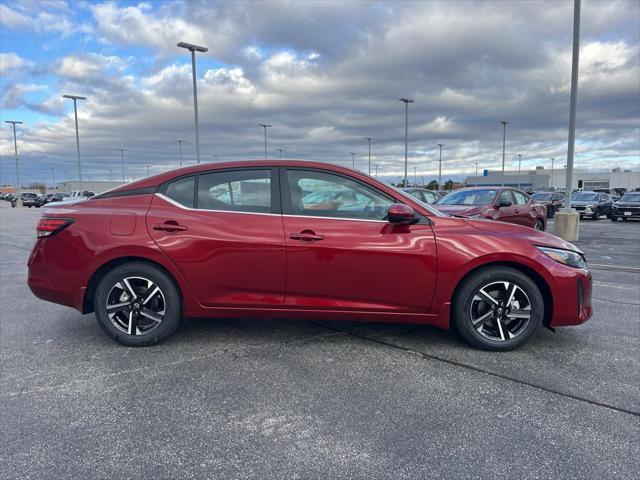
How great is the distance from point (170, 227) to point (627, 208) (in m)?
25.2

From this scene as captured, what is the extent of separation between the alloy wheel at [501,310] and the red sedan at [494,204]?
21.7 feet

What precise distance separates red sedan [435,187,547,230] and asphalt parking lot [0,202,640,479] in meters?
6.43

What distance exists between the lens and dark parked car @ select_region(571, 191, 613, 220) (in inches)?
974

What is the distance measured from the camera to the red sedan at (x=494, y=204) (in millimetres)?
10875

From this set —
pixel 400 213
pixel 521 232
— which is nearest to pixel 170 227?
pixel 400 213

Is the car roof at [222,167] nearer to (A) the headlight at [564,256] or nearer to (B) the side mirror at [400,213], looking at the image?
(B) the side mirror at [400,213]

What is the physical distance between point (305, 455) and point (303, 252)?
170 cm

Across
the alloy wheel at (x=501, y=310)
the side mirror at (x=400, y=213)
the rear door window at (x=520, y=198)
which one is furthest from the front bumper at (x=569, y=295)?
the rear door window at (x=520, y=198)

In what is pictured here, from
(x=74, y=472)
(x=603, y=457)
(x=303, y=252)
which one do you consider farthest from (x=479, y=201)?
(x=74, y=472)

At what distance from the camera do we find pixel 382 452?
2.50m

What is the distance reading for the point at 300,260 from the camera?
Result: 3814mm

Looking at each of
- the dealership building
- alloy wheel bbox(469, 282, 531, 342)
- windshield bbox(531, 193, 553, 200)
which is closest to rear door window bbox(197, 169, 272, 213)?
alloy wheel bbox(469, 282, 531, 342)

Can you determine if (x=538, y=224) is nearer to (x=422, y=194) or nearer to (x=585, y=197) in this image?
(x=422, y=194)

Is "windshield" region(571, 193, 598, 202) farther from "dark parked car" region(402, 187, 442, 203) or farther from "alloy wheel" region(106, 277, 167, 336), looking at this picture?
"alloy wheel" region(106, 277, 167, 336)
